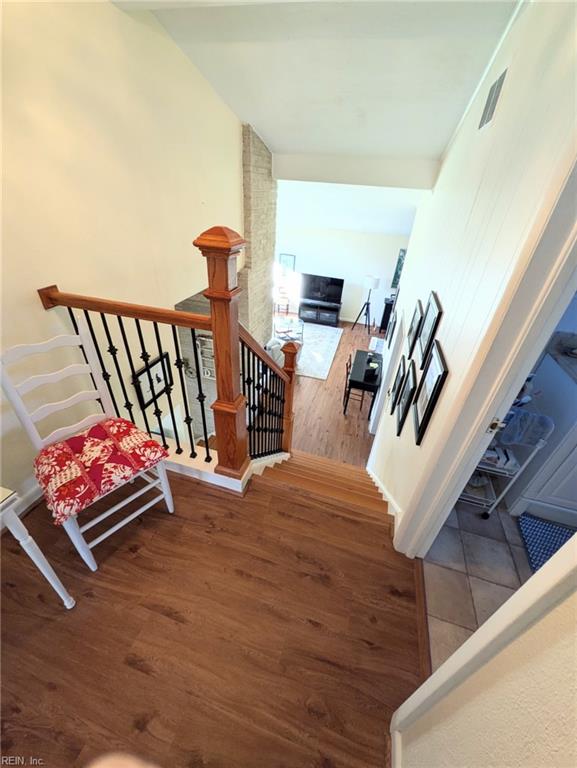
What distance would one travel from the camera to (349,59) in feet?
6.97

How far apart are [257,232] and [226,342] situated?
11.0ft

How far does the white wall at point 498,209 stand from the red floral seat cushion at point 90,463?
51.0 inches

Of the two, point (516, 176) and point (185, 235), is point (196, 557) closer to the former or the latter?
point (516, 176)

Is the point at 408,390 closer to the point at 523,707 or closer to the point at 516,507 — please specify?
the point at 516,507

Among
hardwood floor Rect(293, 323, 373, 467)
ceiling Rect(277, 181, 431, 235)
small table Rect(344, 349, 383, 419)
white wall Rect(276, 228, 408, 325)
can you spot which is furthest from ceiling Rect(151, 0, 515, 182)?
white wall Rect(276, 228, 408, 325)

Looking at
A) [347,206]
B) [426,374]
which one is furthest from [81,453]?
[347,206]

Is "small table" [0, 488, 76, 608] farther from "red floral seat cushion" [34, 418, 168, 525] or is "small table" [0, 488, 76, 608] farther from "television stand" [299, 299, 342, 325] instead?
"television stand" [299, 299, 342, 325]

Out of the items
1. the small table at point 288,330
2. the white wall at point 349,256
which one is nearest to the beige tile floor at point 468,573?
the small table at point 288,330

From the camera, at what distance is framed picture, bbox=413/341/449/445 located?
4.87ft

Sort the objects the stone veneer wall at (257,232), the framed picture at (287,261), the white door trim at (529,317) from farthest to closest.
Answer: the framed picture at (287,261)
the stone veneer wall at (257,232)
the white door trim at (529,317)

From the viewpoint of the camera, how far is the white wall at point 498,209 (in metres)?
0.88

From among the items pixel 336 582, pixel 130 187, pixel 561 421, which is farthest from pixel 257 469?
pixel 130 187

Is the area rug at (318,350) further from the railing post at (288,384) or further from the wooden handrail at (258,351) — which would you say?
the wooden handrail at (258,351)

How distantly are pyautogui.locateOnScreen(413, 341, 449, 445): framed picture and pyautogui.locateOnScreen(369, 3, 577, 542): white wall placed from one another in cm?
4
